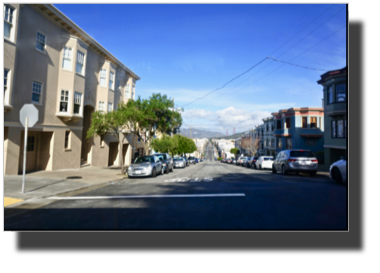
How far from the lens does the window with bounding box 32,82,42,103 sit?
16.8 metres

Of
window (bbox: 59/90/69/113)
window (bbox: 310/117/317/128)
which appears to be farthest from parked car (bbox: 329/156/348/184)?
window (bbox: 310/117/317/128)

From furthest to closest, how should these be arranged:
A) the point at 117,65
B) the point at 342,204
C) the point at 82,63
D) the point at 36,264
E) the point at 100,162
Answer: the point at 117,65 < the point at 100,162 < the point at 82,63 < the point at 342,204 < the point at 36,264

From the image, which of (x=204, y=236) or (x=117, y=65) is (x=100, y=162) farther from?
(x=204, y=236)

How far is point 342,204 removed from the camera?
7238 millimetres

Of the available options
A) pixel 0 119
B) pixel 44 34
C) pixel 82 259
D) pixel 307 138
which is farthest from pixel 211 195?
pixel 307 138

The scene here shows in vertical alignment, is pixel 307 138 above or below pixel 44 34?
below

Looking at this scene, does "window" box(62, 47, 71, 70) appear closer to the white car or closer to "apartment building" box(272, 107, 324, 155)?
the white car

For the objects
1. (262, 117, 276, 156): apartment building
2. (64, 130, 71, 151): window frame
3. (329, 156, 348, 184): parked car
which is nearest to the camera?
(329, 156, 348, 184): parked car

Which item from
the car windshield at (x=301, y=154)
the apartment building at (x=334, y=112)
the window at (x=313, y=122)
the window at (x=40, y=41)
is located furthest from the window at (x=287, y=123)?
the window at (x=40, y=41)

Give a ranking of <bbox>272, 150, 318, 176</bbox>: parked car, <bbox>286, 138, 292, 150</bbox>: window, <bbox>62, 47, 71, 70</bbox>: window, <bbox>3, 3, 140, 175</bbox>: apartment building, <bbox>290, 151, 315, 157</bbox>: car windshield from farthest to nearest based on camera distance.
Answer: <bbox>286, 138, 292, 150</bbox>: window → <bbox>62, 47, 71, 70</bbox>: window → <bbox>290, 151, 315, 157</bbox>: car windshield → <bbox>272, 150, 318, 176</bbox>: parked car → <bbox>3, 3, 140, 175</bbox>: apartment building

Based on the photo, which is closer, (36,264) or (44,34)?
(36,264)

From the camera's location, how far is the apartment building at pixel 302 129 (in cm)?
3912

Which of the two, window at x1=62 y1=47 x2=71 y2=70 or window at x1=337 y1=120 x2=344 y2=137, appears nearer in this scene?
window at x1=62 y1=47 x2=71 y2=70

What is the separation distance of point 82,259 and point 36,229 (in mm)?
2270
